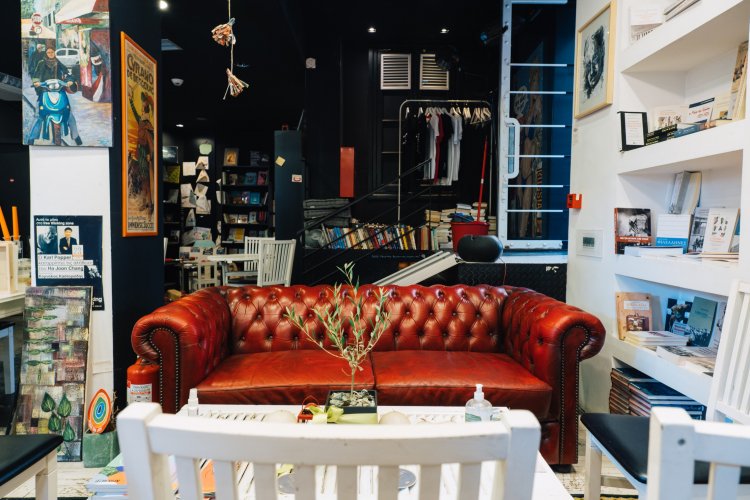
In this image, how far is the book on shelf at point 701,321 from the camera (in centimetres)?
232

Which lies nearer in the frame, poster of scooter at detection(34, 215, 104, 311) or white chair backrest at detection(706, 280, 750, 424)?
white chair backrest at detection(706, 280, 750, 424)

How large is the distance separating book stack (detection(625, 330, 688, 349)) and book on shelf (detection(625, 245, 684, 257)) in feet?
1.46

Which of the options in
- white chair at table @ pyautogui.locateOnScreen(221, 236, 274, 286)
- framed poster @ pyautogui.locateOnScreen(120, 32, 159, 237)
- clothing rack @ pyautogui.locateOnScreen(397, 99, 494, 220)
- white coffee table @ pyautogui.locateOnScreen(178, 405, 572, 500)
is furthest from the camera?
clothing rack @ pyautogui.locateOnScreen(397, 99, 494, 220)

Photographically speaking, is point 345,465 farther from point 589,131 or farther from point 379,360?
point 589,131

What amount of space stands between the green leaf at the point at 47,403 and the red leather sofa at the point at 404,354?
689 mm

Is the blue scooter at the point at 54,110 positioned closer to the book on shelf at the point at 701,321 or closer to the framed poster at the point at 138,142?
the framed poster at the point at 138,142

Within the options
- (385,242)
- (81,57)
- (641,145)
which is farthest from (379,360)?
(385,242)

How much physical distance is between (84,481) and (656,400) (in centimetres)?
282

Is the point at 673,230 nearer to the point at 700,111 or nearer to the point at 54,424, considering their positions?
the point at 700,111

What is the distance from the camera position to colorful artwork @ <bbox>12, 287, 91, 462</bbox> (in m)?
2.43

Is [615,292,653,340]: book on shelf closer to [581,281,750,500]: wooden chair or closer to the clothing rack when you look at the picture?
[581,281,750,500]: wooden chair

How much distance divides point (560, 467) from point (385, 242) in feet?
11.5

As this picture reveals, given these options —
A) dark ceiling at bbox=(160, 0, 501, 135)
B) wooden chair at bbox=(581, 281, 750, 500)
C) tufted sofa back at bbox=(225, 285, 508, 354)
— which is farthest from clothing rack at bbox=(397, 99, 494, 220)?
wooden chair at bbox=(581, 281, 750, 500)

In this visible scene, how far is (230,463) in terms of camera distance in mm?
555
